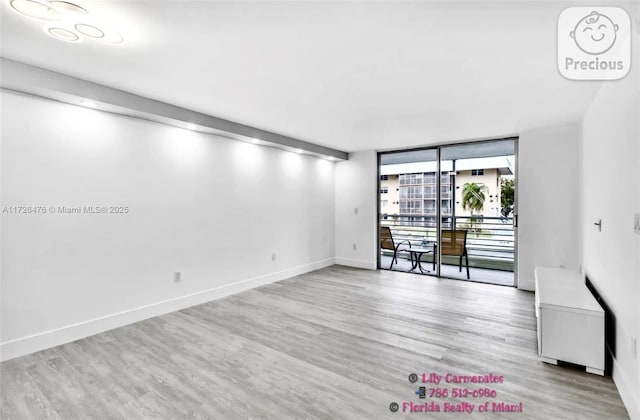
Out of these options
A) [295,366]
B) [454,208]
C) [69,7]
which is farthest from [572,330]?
[69,7]

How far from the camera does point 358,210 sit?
618cm

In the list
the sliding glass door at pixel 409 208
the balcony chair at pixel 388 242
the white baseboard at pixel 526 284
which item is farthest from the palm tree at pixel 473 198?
the balcony chair at pixel 388 242

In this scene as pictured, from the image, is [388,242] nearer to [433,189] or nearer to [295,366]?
[433,189]

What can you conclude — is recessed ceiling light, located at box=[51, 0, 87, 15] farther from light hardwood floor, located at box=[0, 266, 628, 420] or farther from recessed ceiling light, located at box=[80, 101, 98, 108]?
light hardwood floor, located at box=[0, 266, 628, 420]

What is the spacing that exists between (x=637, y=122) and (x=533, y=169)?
3007mm

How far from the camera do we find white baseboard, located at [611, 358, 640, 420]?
1769 millimetres

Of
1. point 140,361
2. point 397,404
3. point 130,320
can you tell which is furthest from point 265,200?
point 397,404

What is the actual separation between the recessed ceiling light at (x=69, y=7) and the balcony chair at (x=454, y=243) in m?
5.35

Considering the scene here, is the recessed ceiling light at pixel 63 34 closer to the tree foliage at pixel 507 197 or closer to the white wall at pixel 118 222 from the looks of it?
the white wall at pixel 118 222

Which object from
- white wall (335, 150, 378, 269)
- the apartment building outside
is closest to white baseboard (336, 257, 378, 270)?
white wall (335, 150, 378, 269)

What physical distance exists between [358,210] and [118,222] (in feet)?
13.6

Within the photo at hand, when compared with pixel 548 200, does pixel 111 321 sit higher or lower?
lower

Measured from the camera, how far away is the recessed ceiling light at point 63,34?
190 cm

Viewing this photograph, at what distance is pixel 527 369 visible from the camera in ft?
7.75
